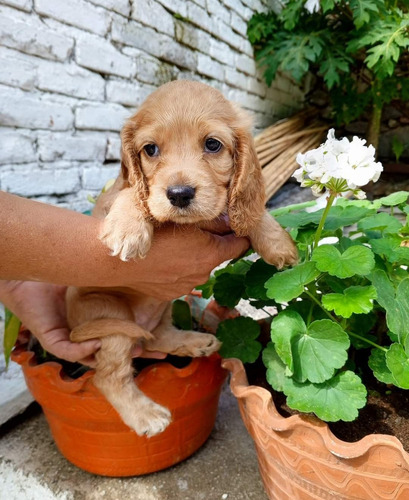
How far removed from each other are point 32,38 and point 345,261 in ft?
5.62

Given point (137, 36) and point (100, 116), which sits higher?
point (137, 36)

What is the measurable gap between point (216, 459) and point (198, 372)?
37cm

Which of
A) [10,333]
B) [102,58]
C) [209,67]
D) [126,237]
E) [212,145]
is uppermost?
[209,67]

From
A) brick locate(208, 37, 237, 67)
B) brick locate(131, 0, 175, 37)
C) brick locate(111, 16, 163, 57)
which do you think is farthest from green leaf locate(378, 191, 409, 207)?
brick locate(208, 37, 237, 67)

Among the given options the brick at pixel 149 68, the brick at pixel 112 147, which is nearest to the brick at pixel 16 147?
the brick at pixel 112 147

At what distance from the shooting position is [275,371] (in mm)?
1018

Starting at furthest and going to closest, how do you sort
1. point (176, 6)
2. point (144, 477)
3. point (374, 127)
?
point (374, 127) → point (176, 6) → point (144, 477)

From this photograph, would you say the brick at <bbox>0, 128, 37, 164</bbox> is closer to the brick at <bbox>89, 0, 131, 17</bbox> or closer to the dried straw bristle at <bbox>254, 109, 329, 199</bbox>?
the brick at <bbox>89, 0, 131, 17</bbox>

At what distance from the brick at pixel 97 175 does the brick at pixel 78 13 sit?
69 cm

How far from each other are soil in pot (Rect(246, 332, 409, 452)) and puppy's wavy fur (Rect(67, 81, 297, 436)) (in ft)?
1.27

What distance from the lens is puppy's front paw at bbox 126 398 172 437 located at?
1153mm

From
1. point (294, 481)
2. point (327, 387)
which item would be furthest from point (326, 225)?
point (294, 481)

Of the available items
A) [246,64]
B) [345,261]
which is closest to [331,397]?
[345,261]

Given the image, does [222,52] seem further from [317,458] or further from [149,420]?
[317,458]
